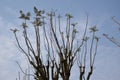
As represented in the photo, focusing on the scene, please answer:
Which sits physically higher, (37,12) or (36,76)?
(37,12)

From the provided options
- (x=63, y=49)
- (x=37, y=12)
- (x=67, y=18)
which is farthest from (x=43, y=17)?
(x=63, y=49)

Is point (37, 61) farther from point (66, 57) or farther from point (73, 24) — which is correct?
point (73, 24)

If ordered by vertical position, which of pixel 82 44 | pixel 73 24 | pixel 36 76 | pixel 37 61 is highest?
pixel 73 24

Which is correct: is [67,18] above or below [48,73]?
above

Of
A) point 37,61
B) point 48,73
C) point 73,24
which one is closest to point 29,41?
point 37,61

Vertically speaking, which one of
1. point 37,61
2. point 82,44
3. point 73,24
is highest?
point 73,24

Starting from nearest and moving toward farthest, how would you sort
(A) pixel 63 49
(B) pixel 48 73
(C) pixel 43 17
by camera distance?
1. (B) pixel 48 73
2. (A) pixel 63 49
3. (C) pixel 43 17

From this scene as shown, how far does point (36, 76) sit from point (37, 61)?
0.37m

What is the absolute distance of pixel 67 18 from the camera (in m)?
6.18

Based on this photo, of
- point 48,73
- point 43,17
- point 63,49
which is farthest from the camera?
point 43,17

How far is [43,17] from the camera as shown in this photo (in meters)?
5.99

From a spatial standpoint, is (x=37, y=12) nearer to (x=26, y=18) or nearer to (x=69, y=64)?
(x=26, y=18)

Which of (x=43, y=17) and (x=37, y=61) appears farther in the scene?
(x=43, y=17)

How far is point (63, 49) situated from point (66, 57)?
241mm
